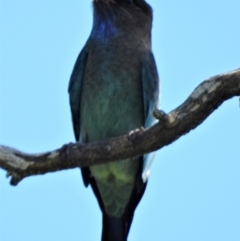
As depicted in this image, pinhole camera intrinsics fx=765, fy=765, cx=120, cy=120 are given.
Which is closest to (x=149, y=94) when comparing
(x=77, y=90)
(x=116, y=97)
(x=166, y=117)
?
(x=116, y=97)

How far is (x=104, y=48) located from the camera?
6.16 m

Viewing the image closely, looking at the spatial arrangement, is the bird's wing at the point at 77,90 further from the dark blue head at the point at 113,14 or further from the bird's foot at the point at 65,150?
the bird's foot at the point at 65,150

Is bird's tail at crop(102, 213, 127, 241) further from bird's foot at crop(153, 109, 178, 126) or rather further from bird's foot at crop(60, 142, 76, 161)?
bird's foot at crop(153, 109, 178, 126)

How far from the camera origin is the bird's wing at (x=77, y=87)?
6.18 m

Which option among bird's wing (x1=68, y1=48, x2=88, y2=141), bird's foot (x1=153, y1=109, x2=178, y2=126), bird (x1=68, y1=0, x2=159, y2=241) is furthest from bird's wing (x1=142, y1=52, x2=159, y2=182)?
bird's foot (x1=153, y1=109, x2=178, y2=126)

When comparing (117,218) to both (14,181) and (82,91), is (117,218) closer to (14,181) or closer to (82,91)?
(82,91)

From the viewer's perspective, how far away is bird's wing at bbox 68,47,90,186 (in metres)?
6.17

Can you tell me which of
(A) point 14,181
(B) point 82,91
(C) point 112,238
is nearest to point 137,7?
(B) point 82,91

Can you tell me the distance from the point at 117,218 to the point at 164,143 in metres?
1.73

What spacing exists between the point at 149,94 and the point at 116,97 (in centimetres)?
26

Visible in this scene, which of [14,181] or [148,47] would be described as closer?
[14,181]

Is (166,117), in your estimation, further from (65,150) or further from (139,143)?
(65,150)

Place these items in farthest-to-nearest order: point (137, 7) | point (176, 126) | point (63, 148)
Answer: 1. point (137, 7)
2. point (63, 148)
3. point (176, 126)

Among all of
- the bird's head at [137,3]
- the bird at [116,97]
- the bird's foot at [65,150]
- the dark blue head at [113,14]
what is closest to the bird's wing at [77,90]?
the bird at [116,97]
